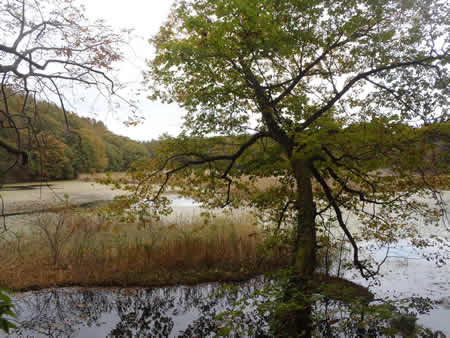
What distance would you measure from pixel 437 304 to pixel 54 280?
688 centimetres

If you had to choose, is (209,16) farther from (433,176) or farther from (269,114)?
(433,176)

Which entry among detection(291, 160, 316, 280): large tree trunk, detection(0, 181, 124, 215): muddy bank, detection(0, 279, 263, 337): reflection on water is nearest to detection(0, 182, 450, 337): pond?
detection(0, 279, 263, 337): reflection on water

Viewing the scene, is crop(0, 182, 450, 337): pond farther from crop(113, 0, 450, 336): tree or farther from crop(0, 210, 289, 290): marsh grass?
crop(113, 0, 450, 336): tree

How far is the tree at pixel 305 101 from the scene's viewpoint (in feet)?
12.0

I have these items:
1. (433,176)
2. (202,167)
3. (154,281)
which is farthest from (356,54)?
(154,281)

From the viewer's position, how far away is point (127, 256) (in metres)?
6.39

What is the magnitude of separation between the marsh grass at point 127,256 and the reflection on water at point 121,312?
0.30 m

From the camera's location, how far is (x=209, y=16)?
4828 millimetres

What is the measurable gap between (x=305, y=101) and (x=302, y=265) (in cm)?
235

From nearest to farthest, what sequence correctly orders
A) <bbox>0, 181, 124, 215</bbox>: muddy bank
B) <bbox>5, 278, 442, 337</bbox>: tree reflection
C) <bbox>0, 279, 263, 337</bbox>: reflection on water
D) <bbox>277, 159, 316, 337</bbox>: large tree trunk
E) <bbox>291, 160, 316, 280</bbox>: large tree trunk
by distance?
<bbox>277, 159, 316, 337</bbox>: large tree trunk
<bbox>291, 160, 316, 280</bbox>: large tree trunk
<bbox>5, 278, 442, 337</bbox>: tree reflection
<bbox>0, 279, 263, 337</bbox>: reflection on water
<bbox>0, 181, 124, 215</bbox>: muddy bank

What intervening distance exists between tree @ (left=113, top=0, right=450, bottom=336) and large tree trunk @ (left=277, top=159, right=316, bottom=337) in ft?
0.06

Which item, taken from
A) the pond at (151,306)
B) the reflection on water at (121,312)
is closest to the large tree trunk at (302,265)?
the pond at (151,306)

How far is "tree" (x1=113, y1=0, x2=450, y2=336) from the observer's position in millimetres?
3670

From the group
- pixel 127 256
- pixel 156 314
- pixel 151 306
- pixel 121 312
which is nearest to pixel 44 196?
pixel 127 256
